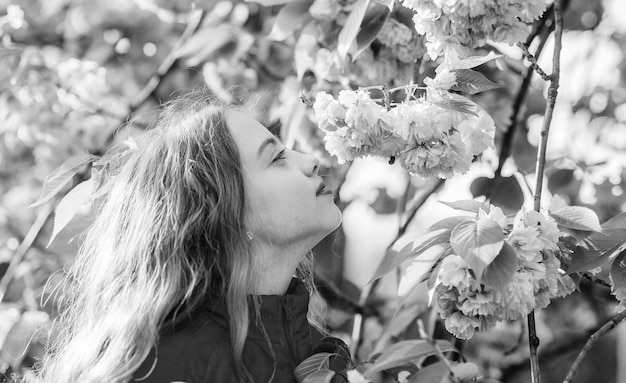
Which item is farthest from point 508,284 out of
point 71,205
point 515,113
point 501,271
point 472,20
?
point 515,113

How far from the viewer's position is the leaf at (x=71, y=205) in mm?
1437

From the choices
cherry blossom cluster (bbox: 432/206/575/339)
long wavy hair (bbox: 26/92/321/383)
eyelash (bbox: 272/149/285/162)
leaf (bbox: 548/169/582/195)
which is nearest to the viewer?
cherry blossom cluster (bbox: 432/206/575/339)

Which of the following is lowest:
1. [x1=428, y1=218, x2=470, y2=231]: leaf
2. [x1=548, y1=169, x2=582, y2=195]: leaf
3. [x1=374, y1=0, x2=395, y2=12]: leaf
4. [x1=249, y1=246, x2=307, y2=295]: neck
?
[x1=548, y1=169, x2=582, y2=195]: leaf

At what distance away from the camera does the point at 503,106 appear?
1.93 m

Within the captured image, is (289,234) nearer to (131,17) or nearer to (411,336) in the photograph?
(411,336)

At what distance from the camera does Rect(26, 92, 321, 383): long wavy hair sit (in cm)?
123

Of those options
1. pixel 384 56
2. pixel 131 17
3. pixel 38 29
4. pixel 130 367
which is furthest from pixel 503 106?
pixel 38 29

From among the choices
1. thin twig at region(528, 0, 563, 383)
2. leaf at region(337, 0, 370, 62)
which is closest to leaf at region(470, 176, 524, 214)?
leaf at region(337, 0, 370, 62)

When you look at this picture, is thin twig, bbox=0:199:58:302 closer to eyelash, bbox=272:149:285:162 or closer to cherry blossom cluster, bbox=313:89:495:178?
eyelash, bbox=272:149:285:162

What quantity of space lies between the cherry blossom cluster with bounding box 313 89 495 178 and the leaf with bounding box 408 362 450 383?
323 millimetres

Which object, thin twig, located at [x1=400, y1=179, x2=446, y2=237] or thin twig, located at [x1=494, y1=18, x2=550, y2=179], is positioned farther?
thin twig, located at [x1=400, y1=179, x2=446, y2=237]

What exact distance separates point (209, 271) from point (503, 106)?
3.08 feet

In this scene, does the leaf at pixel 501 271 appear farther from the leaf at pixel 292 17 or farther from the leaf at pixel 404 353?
the leaf at pixel 292 17

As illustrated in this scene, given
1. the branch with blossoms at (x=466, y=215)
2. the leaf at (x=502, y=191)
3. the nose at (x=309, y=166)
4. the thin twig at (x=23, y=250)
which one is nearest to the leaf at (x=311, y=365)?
the branch with blossoms at (x=466, y=215)
